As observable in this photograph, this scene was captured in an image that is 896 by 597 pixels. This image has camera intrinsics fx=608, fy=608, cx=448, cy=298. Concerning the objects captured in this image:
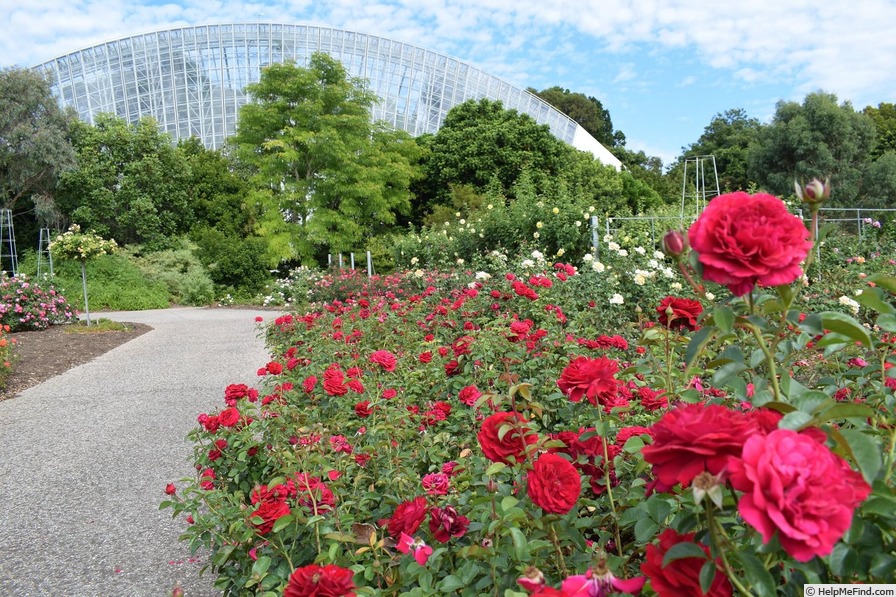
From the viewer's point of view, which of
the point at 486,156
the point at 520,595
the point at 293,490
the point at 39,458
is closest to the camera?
the point at 520,595

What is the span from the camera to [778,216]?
633mm

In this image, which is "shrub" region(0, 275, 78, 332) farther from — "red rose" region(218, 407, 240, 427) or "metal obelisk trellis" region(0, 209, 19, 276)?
"metal obelisk trellis" region(0, 209, 19, 276)

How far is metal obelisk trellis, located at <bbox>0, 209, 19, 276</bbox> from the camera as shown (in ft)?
63.6

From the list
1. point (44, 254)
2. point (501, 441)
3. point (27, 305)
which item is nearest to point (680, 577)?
point (501, 441)

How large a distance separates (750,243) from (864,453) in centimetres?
22

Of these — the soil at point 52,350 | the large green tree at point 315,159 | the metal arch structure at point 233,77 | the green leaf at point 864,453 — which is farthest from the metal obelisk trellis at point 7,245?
the green leaf at point 864,453

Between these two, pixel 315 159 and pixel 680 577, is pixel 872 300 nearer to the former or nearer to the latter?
pixel 680 577

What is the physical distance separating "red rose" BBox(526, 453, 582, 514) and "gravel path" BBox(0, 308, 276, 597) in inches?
74.8

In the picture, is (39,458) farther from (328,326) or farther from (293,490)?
(293,490)

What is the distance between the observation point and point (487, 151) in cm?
1966

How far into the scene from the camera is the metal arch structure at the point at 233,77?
27.7 meters

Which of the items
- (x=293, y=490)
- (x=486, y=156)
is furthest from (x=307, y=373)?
(x=486, y=156)

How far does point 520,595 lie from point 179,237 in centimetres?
2311

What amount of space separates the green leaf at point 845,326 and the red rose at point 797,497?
0.83 ft
